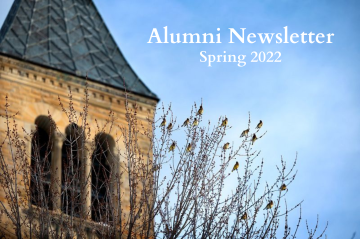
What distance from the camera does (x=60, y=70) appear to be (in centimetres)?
3309

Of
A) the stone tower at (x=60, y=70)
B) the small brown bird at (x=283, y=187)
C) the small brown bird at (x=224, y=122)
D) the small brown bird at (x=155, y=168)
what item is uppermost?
the stone tower at (x=60, y=70)

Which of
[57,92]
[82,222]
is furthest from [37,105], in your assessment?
[82,222]

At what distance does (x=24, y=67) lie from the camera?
32531mm

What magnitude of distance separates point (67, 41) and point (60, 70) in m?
2.09

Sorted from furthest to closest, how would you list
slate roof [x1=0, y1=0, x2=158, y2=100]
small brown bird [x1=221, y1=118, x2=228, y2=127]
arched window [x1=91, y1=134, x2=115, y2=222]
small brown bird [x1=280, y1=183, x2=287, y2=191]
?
slate roof [x1=0, y1=0, x2=158, y2=100], arched window [x1=91, y1=134, x2=115, y2=222], small brown bird [x1=221, y1=118, x2=228, y2=127], small brown bird [x1=280, y1=183, x2=287, y2=191]

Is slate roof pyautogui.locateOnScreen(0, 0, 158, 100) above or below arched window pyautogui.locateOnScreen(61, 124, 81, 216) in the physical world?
above

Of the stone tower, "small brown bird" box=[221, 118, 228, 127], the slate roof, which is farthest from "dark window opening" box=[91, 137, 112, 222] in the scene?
Result: the slate roof

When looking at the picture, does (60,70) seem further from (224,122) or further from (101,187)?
(224,122)

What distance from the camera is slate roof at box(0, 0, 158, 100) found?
33.5 meters

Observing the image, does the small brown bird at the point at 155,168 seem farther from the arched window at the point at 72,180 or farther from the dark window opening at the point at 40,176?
the dark window opening at the point at 40,176

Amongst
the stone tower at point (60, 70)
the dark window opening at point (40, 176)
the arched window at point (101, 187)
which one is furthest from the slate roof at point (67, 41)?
the dark window opening at point (40, 176)

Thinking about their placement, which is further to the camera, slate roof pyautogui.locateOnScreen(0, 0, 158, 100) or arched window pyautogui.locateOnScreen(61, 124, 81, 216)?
slate roof pyautogui.locateOnScreen(0, 0, 158, 100)

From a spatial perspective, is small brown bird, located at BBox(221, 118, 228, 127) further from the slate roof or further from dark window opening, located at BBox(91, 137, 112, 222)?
the slate roof

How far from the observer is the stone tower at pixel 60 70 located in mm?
31844
